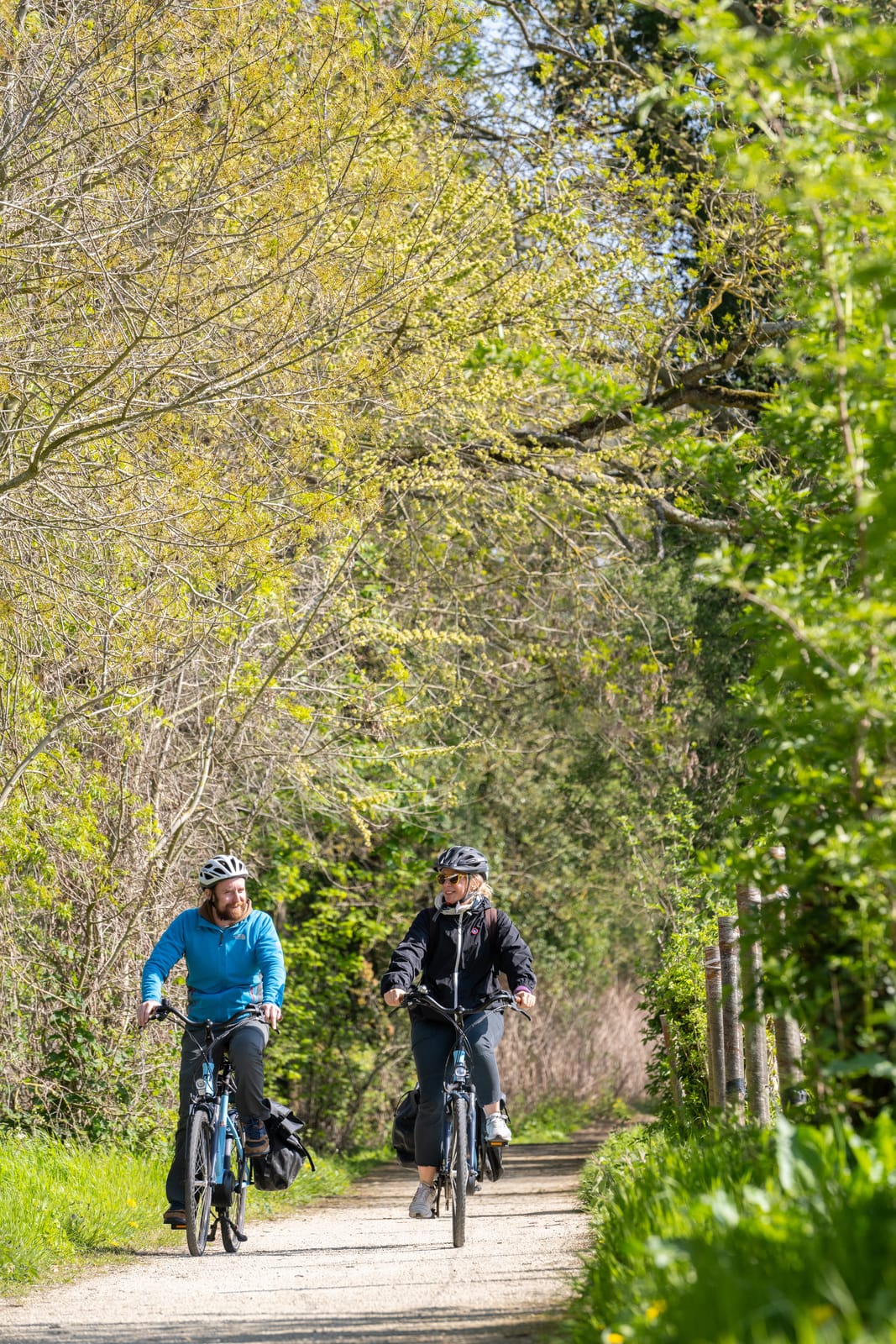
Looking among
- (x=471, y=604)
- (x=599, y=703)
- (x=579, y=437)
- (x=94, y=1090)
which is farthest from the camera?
(x=599, y=703)

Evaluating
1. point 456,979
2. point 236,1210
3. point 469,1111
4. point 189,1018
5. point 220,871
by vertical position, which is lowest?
point 236,1210

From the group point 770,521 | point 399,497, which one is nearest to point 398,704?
point 399,497

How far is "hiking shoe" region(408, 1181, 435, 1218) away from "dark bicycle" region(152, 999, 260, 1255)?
0.90 m

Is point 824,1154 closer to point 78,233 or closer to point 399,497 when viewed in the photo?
point 78,233

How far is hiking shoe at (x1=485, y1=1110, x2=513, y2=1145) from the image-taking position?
810cm

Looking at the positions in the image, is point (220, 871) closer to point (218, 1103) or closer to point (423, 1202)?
point (218, 1103)

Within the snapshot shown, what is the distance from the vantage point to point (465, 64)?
1503 centimetres

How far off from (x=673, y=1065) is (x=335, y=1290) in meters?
3.88

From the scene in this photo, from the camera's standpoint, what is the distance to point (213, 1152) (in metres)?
7.71

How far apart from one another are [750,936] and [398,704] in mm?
8849

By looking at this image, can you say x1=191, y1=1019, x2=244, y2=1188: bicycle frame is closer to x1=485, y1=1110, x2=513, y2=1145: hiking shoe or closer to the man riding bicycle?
the man riding bicycle

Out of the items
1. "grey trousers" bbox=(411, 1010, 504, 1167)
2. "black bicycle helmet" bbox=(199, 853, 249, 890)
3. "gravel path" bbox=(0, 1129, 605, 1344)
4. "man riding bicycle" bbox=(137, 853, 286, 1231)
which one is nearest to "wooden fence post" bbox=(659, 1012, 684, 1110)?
"gravel path" bbox=(0, 1129, 605, 1344)

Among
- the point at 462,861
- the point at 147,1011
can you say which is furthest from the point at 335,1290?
the point at 462,861

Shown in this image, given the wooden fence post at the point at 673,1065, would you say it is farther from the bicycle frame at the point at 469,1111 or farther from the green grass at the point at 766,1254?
the green grass at the point at 766,1254
